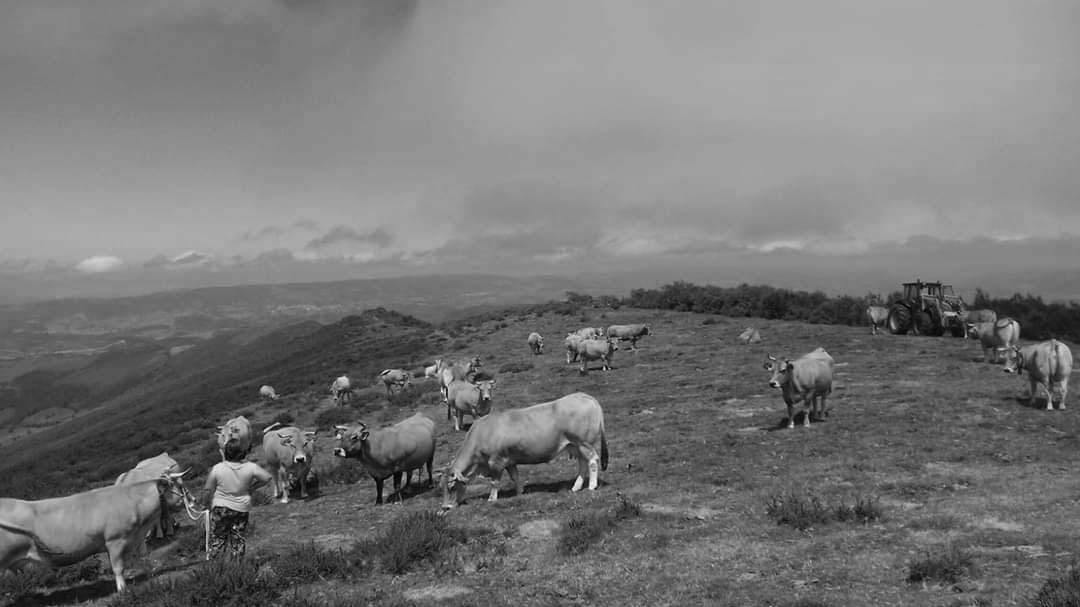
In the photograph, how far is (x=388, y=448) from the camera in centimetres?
1535

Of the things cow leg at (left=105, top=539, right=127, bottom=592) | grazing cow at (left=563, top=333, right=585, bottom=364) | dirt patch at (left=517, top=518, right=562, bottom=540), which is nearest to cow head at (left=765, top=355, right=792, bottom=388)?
dirt patch at (left=517, top=518, right=562, bottom=540)

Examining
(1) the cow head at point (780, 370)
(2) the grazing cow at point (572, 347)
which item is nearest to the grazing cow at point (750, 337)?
(2) the grazing cow at point (572, 347)

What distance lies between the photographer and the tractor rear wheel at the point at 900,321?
132 feet

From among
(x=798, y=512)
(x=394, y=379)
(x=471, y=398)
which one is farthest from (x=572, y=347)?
(x=798, y=512)

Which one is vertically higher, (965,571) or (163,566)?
(965,571)

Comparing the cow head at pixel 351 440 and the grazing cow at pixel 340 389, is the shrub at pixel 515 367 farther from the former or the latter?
the cow head at pixel 351 440

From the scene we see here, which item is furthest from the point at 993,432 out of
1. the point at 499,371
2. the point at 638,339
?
the point at 638,339

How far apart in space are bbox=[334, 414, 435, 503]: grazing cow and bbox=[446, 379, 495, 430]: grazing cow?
261 inches

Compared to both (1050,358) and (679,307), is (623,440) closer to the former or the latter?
(1050,358)

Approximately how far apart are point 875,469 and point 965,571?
20.4 feet

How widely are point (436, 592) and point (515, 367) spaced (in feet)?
92.5

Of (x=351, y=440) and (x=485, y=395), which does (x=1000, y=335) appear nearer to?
(x=485, y=395)

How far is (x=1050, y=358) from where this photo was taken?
19.0 metres

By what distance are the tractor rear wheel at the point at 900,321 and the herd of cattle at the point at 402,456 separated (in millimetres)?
13561
